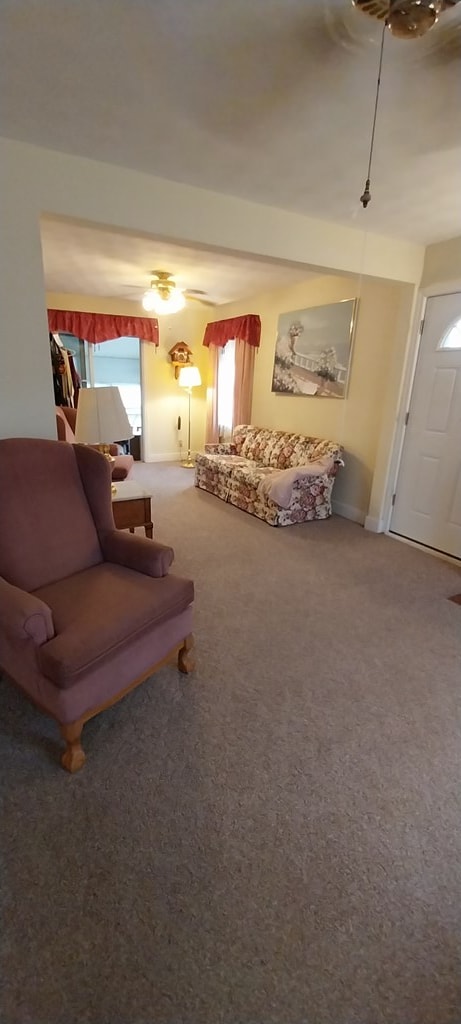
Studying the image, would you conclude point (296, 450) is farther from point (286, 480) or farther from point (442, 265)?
point (442, 265)

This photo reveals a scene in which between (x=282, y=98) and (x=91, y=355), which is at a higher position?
(x=282, y=98)

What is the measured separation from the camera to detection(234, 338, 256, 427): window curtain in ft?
17.9

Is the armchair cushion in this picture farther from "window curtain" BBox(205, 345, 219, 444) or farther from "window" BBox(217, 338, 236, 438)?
"window curtain" BBox(205, 345, 219, 444)

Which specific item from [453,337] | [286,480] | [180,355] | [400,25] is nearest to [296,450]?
[286,480]

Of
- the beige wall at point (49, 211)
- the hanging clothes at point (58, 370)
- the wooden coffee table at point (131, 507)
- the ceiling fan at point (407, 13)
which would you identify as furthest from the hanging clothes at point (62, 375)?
the ceiling fan at point (407, 13)

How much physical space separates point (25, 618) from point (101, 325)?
5372 millimetres

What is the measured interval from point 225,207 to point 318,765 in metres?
2.81

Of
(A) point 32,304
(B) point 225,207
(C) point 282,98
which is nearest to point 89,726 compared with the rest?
(A) point 32,304

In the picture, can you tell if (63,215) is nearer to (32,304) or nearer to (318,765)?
(32,304)

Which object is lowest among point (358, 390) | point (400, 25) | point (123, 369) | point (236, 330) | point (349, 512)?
point (349, 512)

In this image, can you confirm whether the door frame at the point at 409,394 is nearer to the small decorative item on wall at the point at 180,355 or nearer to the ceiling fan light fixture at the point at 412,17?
the ceiling fan light fixture at the point at 412,17

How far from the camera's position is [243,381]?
5.54 meters

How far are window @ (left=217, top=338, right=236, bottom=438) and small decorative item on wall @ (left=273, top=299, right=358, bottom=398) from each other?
114 centimetres

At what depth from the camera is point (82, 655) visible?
4.61 feet
